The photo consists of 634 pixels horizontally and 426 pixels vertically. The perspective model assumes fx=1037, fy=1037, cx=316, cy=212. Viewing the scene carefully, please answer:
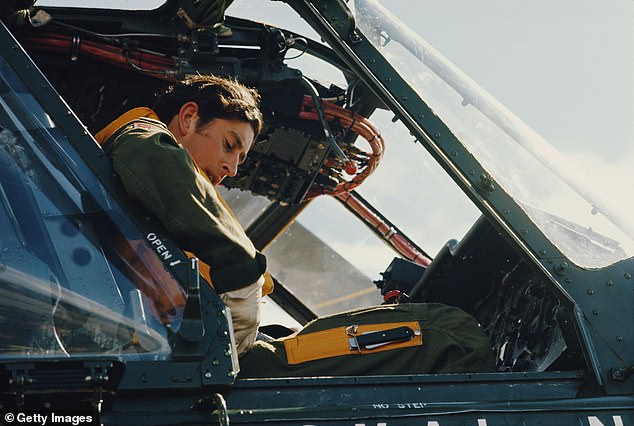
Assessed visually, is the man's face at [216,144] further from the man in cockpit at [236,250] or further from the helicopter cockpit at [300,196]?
the helicopter cockpit at [300,196]

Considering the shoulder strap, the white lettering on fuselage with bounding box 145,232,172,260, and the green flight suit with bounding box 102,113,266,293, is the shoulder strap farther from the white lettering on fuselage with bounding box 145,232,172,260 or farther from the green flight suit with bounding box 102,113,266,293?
the white lettering on fuselage with bounding box 145,232,172,260

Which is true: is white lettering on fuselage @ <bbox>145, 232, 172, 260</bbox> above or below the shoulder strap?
above

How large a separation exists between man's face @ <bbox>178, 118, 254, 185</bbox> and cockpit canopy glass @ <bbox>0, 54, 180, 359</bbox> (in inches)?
21.1

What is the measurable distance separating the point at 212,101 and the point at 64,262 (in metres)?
0.87

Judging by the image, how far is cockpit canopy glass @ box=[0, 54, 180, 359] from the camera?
2262mm

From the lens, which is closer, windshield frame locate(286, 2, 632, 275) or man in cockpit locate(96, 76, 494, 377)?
man in cockpit locate(96, 76, 494, 377)

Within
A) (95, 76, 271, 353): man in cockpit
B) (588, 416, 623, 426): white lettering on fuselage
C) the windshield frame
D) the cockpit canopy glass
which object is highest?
the windshield frame

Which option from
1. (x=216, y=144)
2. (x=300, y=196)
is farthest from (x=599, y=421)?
(x=300, y=196)

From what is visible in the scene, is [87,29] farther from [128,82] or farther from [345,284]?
[345,284]

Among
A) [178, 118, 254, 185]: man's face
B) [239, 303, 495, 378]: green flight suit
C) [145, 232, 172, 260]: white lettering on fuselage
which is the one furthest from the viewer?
[178, 118, 254, 185]: man's face

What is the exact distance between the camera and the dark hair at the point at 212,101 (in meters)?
3.03

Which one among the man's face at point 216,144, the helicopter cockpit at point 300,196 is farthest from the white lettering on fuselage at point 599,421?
the man's face at point 216,144

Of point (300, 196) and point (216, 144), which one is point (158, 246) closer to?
point (216, 144)

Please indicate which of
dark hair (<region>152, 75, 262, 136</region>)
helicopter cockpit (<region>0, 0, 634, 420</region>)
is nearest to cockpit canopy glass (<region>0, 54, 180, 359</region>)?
helicopter cockpit (<region>0, 0, 634, 420</region>)
